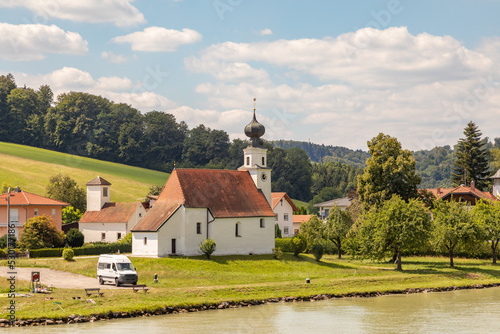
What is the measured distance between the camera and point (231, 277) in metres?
48.8

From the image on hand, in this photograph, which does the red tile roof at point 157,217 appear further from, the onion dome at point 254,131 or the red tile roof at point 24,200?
the red tile roof at point 24,200

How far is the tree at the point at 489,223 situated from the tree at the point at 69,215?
5129cm

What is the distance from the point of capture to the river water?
3195 cm

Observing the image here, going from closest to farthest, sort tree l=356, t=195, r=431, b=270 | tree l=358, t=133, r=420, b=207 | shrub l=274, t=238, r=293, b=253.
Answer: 1. tree l=356, t=195, r=431, b=270
2. tree l=358, t=133, r=420, b=207
3. shrub l=274, t=238, r=293, b=253

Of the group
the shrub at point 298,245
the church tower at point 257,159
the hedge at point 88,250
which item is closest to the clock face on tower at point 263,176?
the church tower at point 257,159

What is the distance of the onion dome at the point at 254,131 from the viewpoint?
215 feet

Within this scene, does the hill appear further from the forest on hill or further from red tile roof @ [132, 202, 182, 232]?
red tile roof @ [132, 202, 182, 232]

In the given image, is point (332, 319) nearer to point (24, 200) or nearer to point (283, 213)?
point (24, 200)

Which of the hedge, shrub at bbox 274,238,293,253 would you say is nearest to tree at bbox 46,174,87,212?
the hedge

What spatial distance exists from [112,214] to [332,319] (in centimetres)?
5046

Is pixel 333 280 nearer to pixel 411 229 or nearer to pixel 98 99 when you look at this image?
pixel 411 229

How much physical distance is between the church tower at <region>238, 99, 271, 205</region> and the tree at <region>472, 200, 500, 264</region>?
756 inches

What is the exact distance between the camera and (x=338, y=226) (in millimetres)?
69000

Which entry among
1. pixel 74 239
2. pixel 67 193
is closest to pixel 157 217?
pixel 74 239
